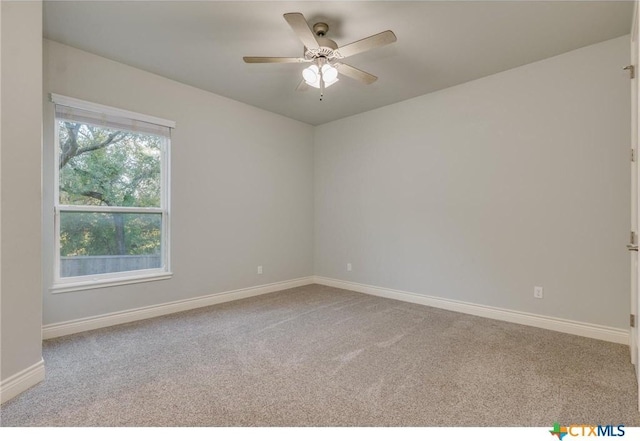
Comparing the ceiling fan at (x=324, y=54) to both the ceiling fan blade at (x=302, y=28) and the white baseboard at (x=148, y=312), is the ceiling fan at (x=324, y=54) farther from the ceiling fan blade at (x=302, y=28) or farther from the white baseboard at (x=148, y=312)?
the white baseboard at (x=148, y=312)

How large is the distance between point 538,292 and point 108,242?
4.37 m

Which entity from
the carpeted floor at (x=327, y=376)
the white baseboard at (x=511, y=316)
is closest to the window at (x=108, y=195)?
the carpeted floor at (x=327, y=376)

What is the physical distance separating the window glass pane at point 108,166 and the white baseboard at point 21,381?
154cm

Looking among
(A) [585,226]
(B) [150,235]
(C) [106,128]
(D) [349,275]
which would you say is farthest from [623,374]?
(C) [106,128]

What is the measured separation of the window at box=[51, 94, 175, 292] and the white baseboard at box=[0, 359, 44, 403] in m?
1.03

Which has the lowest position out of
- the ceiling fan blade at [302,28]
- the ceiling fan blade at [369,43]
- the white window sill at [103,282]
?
the white window sill at [103,282]

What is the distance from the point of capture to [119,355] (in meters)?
2.44

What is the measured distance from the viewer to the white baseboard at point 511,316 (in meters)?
2.75

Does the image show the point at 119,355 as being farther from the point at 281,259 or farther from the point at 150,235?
the point at 281,259

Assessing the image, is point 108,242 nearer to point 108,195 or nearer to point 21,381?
point 108,195

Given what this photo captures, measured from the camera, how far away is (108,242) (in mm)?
3189

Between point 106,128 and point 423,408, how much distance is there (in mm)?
3649

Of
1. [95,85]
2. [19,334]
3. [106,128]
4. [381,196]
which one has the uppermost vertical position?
[95,85]

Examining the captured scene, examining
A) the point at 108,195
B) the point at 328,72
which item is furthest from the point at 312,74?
the point at 108,195
